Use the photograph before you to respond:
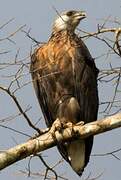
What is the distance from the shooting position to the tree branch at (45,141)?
16.1 feet

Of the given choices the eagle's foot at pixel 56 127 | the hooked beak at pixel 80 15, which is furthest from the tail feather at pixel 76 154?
the hooked beak at pixel 80 15

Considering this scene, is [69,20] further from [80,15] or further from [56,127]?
[56,127]

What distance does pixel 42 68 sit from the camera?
22.1 feet

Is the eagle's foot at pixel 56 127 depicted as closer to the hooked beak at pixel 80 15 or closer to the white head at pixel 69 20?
the white head at pixel 69 20

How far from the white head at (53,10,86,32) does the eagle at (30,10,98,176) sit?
414mm

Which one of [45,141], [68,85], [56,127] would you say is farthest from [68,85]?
[45,141]

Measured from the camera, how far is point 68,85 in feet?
22.7

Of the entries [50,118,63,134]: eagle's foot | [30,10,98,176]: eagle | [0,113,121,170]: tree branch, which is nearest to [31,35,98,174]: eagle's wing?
[30,10,98,176]: eagle

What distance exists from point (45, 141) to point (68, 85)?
1.81 meters

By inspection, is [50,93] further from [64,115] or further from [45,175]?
[45,175]

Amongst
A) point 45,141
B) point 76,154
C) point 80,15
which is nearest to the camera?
point 45,141

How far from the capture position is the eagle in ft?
22.6

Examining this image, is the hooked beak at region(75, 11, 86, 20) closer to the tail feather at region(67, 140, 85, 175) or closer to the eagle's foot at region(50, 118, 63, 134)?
the tail feather at region(67, 140, 85, 175)

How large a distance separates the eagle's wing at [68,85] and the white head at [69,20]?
520mm
